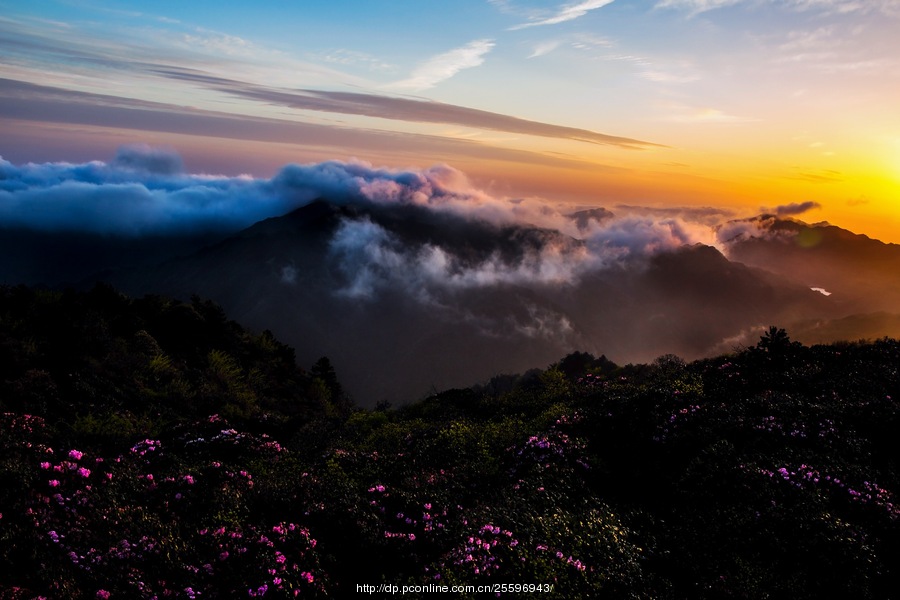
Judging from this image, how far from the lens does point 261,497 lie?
14.0 m

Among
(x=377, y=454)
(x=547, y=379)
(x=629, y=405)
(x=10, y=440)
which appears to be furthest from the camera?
(x=547, y=379)

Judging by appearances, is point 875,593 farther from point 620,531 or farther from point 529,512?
point 529,512

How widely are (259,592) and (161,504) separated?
15.3 ft

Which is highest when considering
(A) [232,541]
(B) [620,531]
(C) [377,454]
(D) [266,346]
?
(B) [620,531]

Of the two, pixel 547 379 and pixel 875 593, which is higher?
pixel 875 593

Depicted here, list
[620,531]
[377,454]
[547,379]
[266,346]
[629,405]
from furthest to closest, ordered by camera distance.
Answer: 1. [266,346]
2. [547,379]
3. [629,405]
4. [377,454]
5. [620,531]

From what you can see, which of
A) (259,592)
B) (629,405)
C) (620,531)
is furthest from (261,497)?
(629,405)

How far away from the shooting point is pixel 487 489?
15570mm

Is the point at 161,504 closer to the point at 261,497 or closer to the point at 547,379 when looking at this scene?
the point at 261,497

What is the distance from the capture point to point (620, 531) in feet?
41.4

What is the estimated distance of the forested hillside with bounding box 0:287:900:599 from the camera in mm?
10898

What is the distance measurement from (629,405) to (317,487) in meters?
12.4

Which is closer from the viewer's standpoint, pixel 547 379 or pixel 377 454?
pixel 377 454

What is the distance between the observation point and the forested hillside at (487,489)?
10898 millimetres
